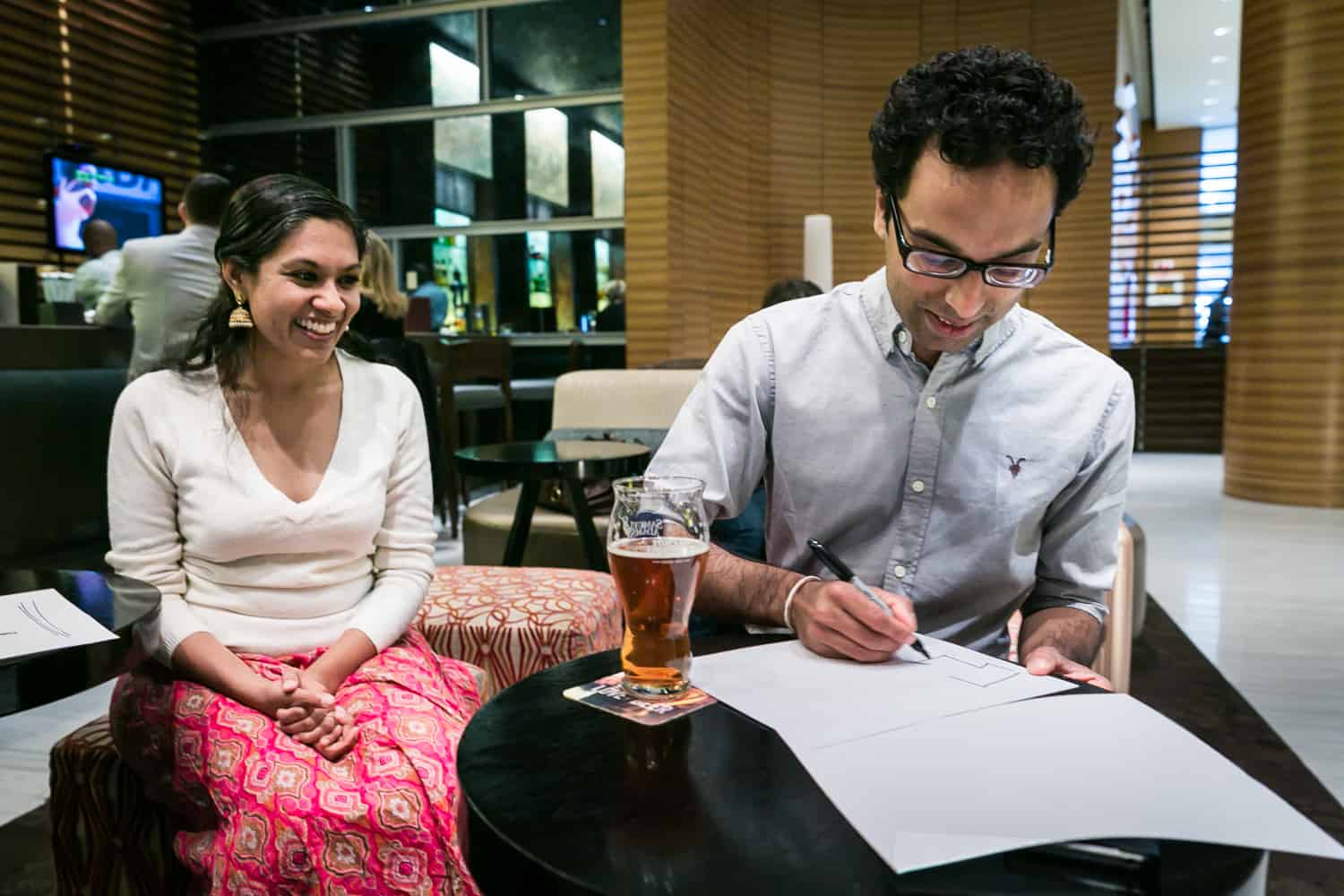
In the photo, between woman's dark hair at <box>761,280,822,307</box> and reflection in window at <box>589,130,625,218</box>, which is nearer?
woman's dark hair at <box>761,280,822,307</box>

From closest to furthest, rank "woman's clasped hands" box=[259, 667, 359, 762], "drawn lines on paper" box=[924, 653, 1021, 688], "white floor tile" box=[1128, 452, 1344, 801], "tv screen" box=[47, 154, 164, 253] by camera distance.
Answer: "drawn lines on paper" box=[924, 653, 1021, 688] → "woman's clasped hands" box=[259, 667, 359, 762] → "white floor tile" box=[1128, 452, 1344, 801] → "tv screen" box=[47, 154, 164, 253]

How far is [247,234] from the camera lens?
5.57 feet

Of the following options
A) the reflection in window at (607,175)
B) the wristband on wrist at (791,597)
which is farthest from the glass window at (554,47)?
the wristband on wrist at (791,597)

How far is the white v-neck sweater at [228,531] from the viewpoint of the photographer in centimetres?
157

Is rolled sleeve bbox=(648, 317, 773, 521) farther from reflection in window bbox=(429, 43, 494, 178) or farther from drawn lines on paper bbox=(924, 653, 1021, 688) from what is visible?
reflection in window bbox=(429, 43, 494, 178)

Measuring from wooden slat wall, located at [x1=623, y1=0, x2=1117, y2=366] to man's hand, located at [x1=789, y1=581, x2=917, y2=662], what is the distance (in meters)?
7.09

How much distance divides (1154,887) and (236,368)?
1573 mm

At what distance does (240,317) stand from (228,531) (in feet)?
1.23

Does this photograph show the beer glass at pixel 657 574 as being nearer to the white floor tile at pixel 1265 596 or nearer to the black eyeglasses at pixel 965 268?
the black eyeglasses at pixel 965 268

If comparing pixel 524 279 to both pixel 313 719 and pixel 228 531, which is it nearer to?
pixel 228 531

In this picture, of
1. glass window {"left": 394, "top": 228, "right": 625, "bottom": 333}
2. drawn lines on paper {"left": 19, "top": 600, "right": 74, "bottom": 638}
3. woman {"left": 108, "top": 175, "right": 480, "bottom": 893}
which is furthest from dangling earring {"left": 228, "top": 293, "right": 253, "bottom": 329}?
glass window {"left": 394, "top": 228, "right": 625, "bottom": 333}

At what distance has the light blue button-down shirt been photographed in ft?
4.22

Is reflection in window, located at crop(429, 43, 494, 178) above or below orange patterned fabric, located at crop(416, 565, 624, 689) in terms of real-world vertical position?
above

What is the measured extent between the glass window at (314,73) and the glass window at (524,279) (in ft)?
4.58
